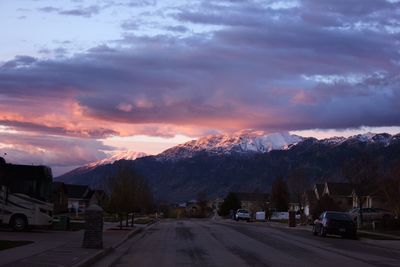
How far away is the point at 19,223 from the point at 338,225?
60.8ft

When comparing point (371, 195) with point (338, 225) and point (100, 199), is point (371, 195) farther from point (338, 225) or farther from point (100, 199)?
point (338, 225)

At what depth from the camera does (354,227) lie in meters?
39.2

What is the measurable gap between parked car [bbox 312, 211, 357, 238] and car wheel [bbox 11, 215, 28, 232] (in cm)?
1776

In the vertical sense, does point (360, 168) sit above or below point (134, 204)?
above

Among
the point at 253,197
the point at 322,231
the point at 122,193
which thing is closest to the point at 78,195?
the point at 253,197

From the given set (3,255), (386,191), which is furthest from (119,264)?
(386,191)

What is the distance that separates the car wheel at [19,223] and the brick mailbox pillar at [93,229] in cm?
951

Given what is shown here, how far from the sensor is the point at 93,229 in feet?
75.6

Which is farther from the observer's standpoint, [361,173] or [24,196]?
[361,173]

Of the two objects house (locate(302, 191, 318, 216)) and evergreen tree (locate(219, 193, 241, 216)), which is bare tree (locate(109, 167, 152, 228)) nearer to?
house (locate(302, 191, 318, 216))

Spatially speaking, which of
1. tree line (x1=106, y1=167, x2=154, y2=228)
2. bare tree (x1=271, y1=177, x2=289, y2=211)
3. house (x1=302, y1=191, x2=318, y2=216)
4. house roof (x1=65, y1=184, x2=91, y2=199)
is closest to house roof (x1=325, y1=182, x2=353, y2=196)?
A: house (x1=302, y1=191, x2=318, y2=216)

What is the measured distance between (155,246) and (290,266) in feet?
30.0

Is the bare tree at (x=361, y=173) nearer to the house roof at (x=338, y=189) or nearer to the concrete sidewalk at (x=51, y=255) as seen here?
the concrete sidewalk at (x=51, y=255)

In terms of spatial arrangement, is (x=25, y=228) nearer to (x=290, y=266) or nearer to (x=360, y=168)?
(x=290, y=266)
